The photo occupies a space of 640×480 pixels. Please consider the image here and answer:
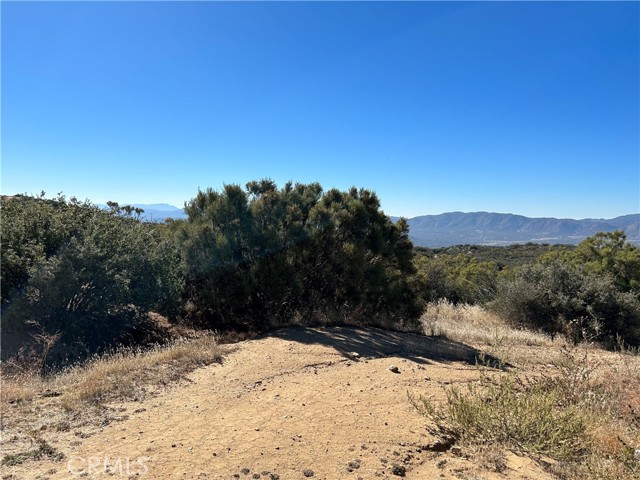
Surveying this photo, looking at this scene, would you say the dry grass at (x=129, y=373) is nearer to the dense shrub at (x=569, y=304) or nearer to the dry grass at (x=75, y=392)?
the dry grass at (x=75, y=392)

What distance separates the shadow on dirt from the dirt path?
0.87 metres

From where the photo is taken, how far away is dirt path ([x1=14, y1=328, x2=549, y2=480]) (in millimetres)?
3449

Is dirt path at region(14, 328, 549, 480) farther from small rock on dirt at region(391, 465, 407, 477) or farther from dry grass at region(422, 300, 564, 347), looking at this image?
dry grass at region(422, 300, 564, 347)

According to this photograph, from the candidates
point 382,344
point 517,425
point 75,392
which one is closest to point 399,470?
point 517,425

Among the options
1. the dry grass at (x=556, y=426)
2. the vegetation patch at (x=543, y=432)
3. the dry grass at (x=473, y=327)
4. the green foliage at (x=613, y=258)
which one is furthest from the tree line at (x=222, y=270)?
the vegetation patch at (x=543, y=432)

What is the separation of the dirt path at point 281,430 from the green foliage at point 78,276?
11.5ft

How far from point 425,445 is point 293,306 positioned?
22.9 feet

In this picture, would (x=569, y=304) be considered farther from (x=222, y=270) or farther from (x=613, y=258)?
(x=222, y=270)

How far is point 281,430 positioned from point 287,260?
607cm

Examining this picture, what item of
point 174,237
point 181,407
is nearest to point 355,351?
point 181,407

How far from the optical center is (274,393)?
538 cm

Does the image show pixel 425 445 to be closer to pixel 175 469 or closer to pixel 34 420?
pixel 175 469

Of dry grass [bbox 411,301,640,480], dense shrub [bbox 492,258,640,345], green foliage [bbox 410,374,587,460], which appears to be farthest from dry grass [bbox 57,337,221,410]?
dense shrub [bbox 492,258,640,345]

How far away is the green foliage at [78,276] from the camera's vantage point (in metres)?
7.89
